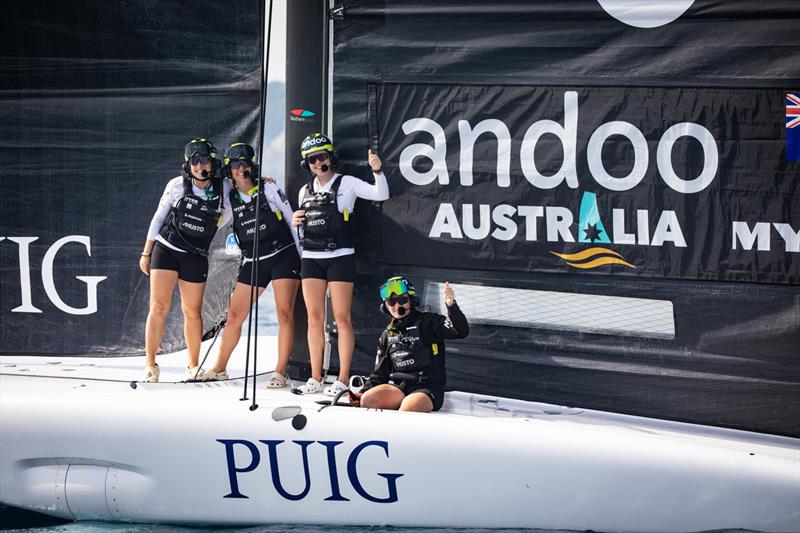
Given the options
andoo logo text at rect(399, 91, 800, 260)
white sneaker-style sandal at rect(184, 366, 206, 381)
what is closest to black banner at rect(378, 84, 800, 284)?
andoo logo text at rect(399, 91, 800, 260)

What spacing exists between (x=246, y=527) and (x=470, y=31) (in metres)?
2.30

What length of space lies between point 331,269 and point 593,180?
1.21 metres

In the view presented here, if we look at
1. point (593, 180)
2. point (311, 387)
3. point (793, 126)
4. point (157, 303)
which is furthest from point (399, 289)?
point (793, 126)

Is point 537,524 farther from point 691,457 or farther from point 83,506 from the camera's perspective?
point 83,506

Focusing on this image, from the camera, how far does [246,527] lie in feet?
11.7

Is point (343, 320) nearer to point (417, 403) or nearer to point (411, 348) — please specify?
point (411, 348)

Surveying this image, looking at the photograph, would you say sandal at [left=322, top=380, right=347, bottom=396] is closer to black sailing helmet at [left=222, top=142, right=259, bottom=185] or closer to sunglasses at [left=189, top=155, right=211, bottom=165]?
black sailing helmet at [left=222, top=142, right=259, bottom=185]

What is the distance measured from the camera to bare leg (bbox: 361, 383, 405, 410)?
3789 millimetres

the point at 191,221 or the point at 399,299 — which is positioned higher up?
the point at 191,221

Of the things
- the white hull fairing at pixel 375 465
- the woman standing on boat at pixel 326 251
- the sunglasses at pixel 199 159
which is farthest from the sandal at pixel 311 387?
the sunglasses at pixel 199 159

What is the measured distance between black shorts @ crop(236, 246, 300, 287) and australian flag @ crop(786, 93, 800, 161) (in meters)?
2.17

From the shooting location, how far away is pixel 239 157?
4.25 metres

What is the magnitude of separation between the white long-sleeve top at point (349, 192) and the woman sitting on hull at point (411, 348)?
392 mm

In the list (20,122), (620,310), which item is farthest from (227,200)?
(620,310)
